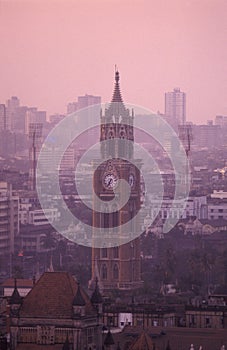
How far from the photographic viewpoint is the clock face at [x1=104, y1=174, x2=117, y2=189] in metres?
79.4

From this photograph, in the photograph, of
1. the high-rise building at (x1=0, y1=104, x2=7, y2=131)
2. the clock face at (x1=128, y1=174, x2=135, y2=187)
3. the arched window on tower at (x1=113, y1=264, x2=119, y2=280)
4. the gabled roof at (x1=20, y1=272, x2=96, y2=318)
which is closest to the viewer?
the gabled roof at (x1=20, y1=272, x2=96, y2=318)

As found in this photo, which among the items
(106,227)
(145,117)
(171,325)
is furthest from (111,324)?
(145,117)

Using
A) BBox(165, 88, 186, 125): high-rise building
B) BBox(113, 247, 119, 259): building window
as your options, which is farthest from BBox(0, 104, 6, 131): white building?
BBox(113, 247, 119, 259): building window

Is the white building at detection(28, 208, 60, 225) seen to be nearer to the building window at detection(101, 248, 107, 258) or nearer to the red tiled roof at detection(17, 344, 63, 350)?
the building window at detection(101, 248, 107, 258)

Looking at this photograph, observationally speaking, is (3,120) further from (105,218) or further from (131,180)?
(105,218)

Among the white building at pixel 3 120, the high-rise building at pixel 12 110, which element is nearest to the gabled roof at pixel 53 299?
the high-rise building at pixel 12 110

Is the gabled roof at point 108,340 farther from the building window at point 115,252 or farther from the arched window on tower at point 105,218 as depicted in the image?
the arched window on tower at point 105,218

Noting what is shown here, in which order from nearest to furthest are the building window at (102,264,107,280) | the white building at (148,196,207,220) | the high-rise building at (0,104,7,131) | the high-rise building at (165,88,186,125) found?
1. the building window at (102,264,107,280)
2. the white building at (148,196,207,220)
3. the high-rise building at (165,88,186,125)
4. the high-rise building at (0,104,7,131)

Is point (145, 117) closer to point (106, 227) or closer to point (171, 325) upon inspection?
point (106, 227)

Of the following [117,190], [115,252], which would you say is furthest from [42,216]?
[115,252]

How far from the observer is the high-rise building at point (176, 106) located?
12513 cm

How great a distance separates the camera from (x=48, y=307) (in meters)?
50.9

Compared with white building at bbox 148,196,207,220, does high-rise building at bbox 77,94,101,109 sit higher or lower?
higher

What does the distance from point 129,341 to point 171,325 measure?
6.73m
